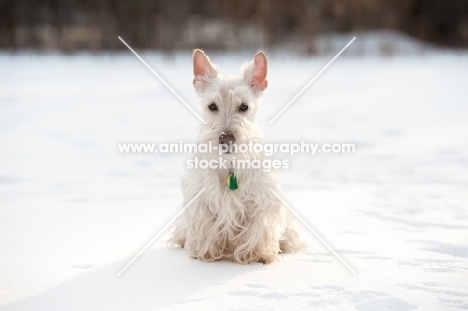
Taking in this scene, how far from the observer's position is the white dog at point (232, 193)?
3666 mm

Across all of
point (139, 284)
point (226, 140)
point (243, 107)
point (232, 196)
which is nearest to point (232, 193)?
point (232, 196)

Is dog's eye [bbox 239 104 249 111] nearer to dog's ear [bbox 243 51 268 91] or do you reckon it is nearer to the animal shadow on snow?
dog's ear [bbox 243 51 268 91]

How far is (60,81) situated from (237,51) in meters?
17.7

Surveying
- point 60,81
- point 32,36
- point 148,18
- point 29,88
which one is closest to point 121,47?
point 148,18

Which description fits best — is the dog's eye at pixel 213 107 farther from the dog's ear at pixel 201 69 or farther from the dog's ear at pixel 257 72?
the dog's ear at pixel 257 72

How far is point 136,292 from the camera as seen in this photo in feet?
10.7

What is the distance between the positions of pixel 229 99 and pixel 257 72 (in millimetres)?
411

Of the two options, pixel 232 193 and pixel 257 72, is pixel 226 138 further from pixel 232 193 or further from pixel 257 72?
pixel 257 72

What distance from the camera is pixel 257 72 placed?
3.90 m

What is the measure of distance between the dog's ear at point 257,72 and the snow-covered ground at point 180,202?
1.31m

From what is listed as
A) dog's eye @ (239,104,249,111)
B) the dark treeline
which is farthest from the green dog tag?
the dark treeline

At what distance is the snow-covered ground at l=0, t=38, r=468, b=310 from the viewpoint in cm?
323

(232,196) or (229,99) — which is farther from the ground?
(229,99)

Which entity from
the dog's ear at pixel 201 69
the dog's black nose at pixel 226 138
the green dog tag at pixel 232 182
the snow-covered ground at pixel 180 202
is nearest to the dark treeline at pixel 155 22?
the snow-covered ground at pixel 180 202
